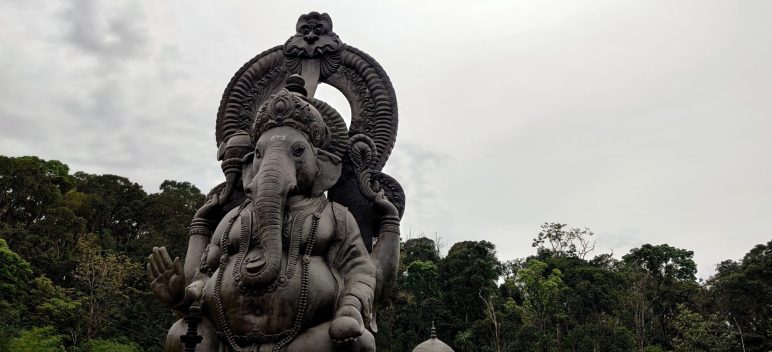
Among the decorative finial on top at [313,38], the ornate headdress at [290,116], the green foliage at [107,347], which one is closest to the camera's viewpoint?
the ornate headdress at [290,116]

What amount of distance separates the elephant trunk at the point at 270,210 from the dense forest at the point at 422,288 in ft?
67.3

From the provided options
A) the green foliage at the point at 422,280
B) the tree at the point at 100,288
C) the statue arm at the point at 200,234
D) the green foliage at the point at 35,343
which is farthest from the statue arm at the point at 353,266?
the green foliage at the point at 422,280

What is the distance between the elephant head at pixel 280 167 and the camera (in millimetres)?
3807

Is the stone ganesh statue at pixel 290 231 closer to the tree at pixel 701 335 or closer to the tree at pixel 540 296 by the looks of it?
the tree at pixel 540 296

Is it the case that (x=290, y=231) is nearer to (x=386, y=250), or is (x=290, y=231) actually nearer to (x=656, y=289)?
(x=386, y=250)

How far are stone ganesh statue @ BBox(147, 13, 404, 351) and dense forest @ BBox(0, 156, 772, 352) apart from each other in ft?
64.5

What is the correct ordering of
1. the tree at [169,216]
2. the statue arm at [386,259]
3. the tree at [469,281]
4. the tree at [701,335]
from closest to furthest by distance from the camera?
1. the statue arm at [386,259]
2. the tree at [701,335]
3. the tree at [169,216]
4. the tree at [469,281]

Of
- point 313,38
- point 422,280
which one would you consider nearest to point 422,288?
point 422,280

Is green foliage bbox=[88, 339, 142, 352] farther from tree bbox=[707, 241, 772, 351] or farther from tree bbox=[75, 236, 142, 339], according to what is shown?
tree bbox=[707, 241, 772, 351]

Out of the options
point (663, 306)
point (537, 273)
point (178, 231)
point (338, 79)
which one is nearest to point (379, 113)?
point (338, 79)

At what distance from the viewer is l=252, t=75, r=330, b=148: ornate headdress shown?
4434 millimetres

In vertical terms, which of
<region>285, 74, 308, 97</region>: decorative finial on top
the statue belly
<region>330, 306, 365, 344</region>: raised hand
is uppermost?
<region>285, 74, 308, 97</region>: decorative finial on top

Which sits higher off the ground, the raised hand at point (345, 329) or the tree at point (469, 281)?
the tree at point (469, 281)

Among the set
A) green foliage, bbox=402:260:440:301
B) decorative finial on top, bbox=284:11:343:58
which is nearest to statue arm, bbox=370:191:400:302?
decorative finial on top, bbox=284:11:343:58
